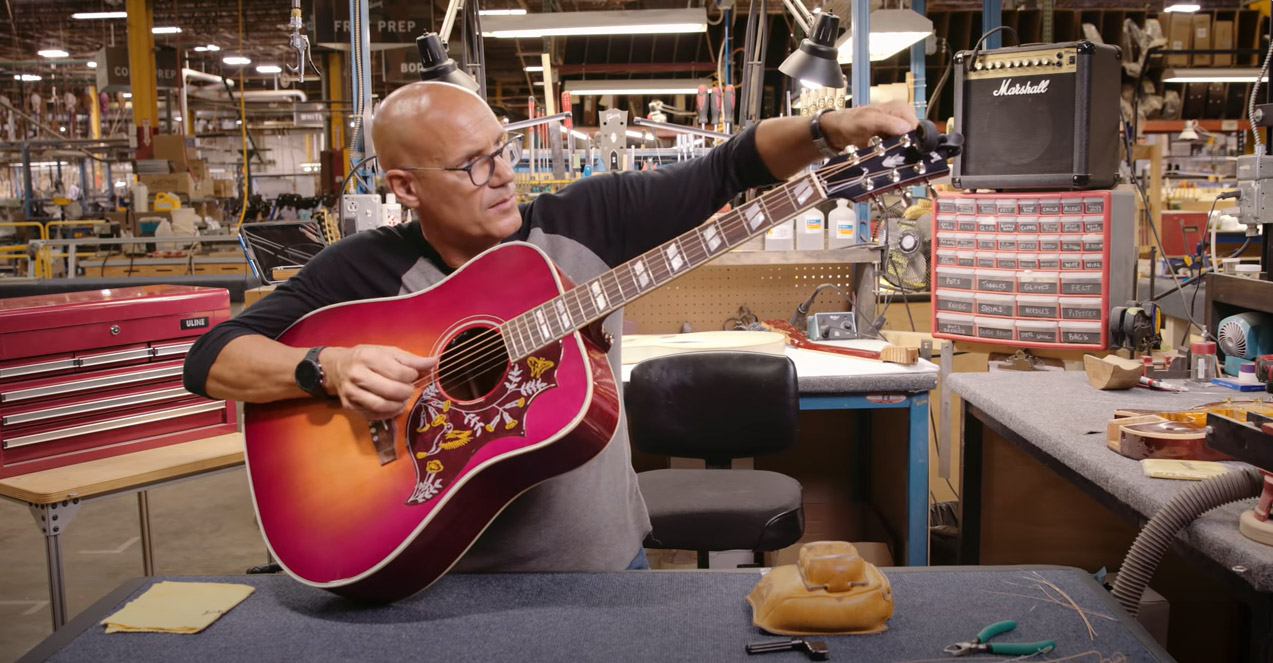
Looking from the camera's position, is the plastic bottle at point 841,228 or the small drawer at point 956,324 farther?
the plastic bottle at point 841,228

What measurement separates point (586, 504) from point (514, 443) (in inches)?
13.7

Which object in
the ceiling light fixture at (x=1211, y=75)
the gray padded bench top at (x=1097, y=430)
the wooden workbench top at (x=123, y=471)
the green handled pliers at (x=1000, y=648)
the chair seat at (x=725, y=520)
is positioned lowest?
the chair seat at (x=725, y=520)

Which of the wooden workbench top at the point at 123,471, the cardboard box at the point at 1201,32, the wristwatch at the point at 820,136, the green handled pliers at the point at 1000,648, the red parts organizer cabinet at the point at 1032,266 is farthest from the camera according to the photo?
the cardboard box at the point at 1201,32

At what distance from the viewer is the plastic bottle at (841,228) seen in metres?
3.46

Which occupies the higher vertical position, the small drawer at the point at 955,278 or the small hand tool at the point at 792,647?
the small drawer at the point at 955,278

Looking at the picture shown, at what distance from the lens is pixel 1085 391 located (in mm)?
2316

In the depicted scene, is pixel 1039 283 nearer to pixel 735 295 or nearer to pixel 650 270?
pixel 735 295

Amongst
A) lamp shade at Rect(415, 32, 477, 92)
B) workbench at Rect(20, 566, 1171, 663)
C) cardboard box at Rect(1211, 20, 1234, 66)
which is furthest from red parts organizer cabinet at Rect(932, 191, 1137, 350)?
cardboard box at Rect(1211, 20, 1234, 66)

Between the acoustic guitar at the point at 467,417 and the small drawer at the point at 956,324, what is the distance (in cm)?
218

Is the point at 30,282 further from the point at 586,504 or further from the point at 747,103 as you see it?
the point at 586,504

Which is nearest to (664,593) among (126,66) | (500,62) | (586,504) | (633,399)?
(586,504)

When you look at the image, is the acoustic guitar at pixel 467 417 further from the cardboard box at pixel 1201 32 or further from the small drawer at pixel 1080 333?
the cardboard box at pixel 1201 32

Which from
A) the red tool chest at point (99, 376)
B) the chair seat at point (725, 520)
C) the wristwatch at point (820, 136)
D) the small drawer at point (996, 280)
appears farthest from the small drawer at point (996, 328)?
the red tool chest at point (99, 376)

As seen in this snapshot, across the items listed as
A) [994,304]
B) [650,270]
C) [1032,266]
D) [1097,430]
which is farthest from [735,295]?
[650,270]
